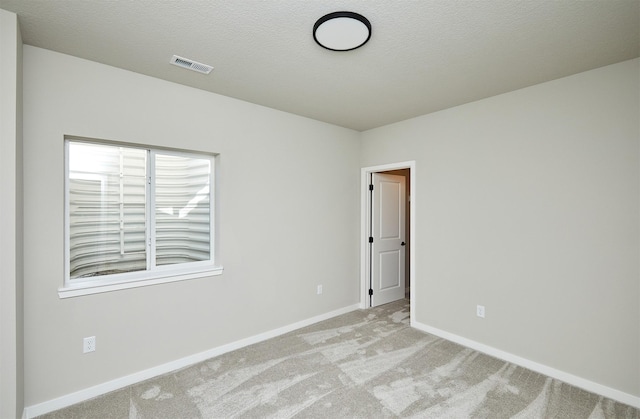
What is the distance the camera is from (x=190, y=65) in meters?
2.43

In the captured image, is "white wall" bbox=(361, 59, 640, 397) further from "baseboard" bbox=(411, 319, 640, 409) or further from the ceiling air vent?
the ceiling air vent

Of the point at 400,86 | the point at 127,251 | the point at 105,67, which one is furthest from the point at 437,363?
the point at 105,67

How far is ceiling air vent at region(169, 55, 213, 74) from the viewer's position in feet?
7.70

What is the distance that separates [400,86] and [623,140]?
1.75m

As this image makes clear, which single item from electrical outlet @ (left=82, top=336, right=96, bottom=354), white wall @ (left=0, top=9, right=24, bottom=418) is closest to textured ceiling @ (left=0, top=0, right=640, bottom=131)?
white wall @ (left=0, top=9, right=24, bottom=418)

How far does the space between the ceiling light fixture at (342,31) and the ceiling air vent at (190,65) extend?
1.02 m

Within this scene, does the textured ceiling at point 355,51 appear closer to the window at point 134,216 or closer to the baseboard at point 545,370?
the window at point 134,216

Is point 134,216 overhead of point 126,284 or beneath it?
overhead

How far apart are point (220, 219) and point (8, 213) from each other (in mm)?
1515

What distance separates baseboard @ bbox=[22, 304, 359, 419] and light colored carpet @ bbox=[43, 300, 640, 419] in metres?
0.06

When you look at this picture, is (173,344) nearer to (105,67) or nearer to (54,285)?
(54,285)

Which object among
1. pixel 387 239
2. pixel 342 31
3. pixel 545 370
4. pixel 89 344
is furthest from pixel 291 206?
pixel 545 370

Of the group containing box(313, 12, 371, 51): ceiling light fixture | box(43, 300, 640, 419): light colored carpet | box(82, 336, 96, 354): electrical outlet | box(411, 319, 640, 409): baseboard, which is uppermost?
box(313, 12, 371, 51): ceiling light fixture

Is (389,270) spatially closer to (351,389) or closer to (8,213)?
(351,389)
